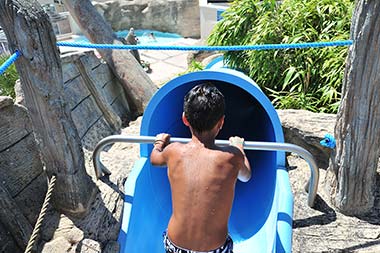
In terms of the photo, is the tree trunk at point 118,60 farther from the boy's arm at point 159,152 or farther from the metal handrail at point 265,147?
the boy's arm at point 159,152

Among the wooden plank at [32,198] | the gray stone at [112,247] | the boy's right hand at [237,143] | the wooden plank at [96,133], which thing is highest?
the boy's right hand at [237,143]

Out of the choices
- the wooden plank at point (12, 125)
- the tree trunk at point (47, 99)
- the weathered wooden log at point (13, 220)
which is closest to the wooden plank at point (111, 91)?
the wooden plank at point (12, 125)

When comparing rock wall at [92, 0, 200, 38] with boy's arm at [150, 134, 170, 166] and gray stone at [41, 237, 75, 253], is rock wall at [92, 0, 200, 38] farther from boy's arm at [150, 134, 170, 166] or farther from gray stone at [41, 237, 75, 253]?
gray stone at [41, 237, 75, 253]

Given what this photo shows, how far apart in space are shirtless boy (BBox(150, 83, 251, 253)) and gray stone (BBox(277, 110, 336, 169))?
4.17 ft

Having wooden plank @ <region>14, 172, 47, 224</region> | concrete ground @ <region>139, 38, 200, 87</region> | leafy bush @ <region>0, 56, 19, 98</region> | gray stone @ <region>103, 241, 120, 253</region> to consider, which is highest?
leafy bush @ <region>0, 56, 19, 98</region>

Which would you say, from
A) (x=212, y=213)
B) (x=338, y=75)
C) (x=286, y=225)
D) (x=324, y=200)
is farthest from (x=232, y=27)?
(x=212, y=213)

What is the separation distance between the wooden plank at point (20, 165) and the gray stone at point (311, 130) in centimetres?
202

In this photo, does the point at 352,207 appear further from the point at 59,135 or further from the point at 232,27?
the point at 232,27

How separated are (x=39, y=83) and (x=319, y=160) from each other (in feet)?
7.33

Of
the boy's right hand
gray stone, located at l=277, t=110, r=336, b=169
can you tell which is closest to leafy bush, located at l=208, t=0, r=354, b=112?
gray stone, located at l=277, t=110, r=336, b=169

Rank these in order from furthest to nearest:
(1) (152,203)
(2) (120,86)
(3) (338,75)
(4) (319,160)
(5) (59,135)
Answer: (2) (120,86), (3) (338,75), (4) (319,160), (1) (152,203), (5) (59,135)

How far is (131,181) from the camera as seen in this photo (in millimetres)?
2438

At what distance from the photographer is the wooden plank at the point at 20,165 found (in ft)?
7.17

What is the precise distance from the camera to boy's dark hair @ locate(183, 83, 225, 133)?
5.41ft
